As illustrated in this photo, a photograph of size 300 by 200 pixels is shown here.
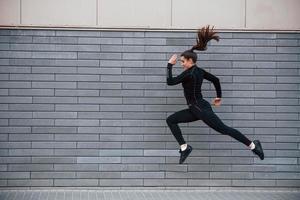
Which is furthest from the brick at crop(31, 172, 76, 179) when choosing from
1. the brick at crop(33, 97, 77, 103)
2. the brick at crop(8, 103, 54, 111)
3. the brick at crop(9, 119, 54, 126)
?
the brick at crop(33, 97, 77, 103)

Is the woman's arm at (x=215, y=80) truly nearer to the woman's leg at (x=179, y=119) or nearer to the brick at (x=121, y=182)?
the woman's leg at (x=179, y=119)

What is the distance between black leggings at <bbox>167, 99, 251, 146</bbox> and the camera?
8.95 metres

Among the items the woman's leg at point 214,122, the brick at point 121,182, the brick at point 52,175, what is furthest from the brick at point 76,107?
the woman's leg at point 214,122

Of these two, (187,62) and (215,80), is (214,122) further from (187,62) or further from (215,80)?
(187,62)

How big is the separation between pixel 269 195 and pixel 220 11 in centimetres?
315

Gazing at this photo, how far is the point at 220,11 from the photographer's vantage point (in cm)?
1020

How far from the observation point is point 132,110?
10055 millimetres

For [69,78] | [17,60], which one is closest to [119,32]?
[69,78]

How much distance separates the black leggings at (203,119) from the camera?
8.95 m

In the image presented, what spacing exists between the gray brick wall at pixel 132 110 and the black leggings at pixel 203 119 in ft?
Answer: 3.20

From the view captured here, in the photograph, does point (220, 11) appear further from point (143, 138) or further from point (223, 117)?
point (143, 138)

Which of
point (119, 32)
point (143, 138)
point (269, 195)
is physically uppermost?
point (119, 32)

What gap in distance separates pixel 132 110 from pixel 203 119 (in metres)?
1.54

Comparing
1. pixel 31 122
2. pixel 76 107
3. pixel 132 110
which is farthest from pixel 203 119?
pixel 31 122
